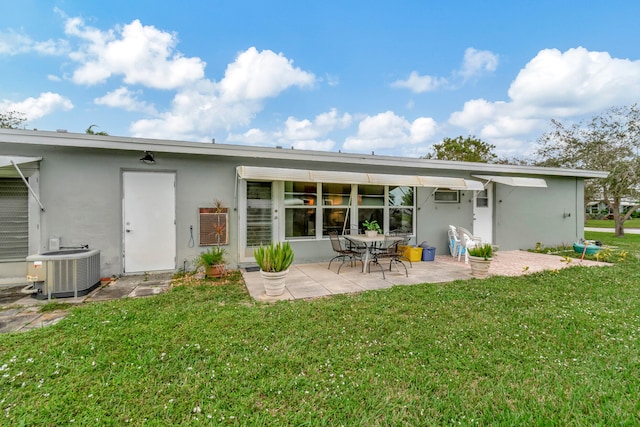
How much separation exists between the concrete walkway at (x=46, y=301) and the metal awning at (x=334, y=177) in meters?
2.89

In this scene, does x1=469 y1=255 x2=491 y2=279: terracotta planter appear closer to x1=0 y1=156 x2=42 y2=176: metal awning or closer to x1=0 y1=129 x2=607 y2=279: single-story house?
x1=0 y1=129 x2=607 y2=279: single-story house

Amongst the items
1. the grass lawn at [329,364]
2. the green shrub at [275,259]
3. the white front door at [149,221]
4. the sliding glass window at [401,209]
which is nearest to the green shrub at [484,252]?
the grass lawn at [329,364]

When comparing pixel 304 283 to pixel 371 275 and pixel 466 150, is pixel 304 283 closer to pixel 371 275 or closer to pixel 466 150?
pixel 371 275

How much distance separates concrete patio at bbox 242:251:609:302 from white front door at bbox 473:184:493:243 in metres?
1.33

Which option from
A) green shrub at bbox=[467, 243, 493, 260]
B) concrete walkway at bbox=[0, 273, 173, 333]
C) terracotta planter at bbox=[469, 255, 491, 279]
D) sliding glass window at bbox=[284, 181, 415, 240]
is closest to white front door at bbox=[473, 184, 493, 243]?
sliding glass window at bbox=[284, 181, 415, 240]

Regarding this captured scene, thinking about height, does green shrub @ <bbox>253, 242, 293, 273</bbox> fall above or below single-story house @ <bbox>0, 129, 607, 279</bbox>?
below

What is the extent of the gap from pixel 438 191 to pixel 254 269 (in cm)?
640

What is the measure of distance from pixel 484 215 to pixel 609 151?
1295 cm

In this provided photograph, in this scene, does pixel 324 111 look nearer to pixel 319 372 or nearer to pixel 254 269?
pixel 254 269

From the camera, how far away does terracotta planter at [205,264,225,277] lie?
6.09 m

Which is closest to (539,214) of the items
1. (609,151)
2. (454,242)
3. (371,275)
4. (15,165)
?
(454,242)

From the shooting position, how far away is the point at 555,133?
1908 centimetres

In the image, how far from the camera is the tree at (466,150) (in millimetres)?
24531

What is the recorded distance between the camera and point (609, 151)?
16172 millimetres
